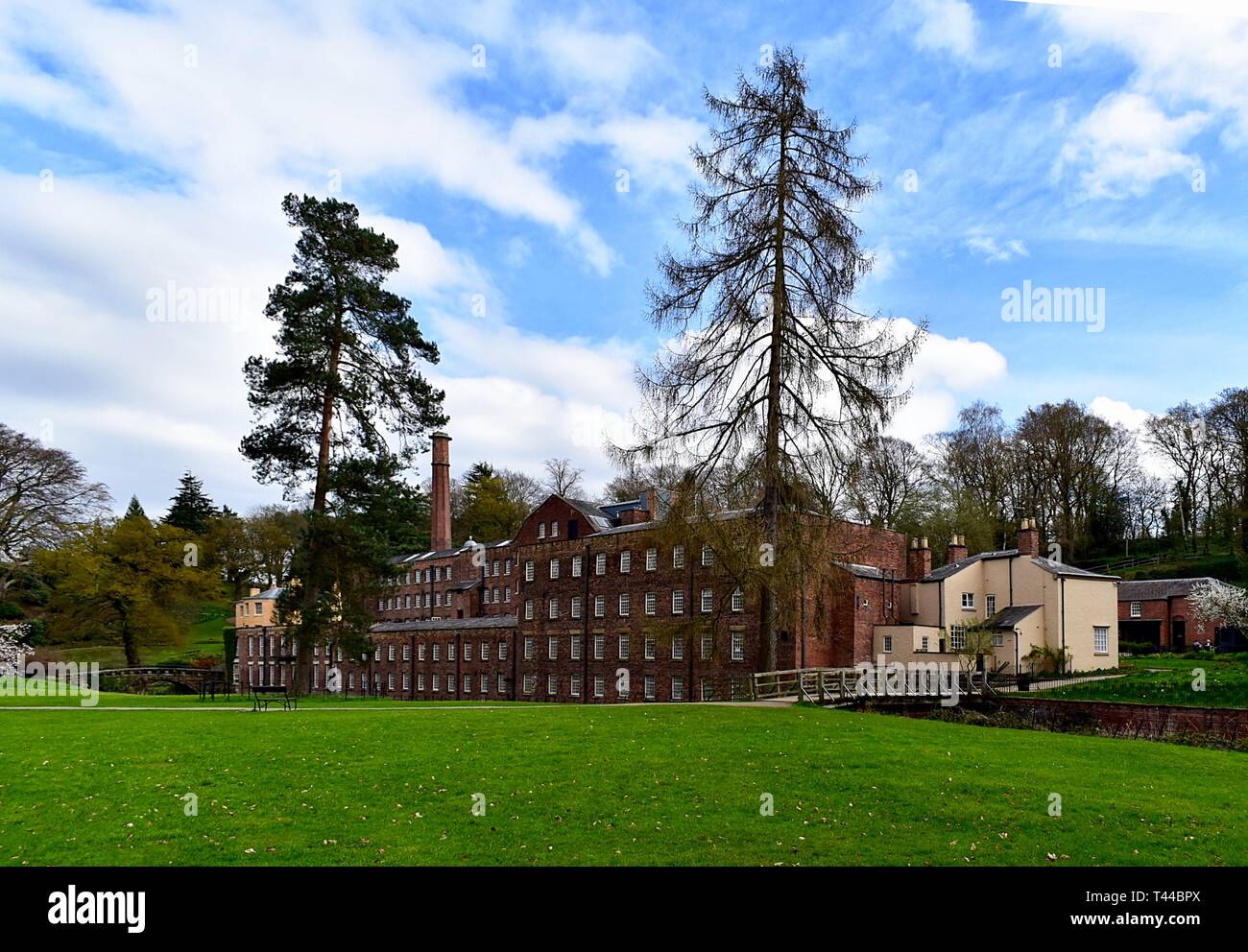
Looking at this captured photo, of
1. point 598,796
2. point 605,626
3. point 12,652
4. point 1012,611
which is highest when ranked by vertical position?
point 1012,611

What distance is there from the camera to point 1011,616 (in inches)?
1528

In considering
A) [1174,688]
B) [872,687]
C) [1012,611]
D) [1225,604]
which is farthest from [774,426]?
[1225,604]

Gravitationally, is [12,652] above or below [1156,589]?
below

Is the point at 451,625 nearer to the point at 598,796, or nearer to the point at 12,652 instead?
the point at 12,652

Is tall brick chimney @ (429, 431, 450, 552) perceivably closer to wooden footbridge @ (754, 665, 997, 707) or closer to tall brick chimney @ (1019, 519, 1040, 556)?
tall brick chimney @ (1019, 519, 1040, 556)

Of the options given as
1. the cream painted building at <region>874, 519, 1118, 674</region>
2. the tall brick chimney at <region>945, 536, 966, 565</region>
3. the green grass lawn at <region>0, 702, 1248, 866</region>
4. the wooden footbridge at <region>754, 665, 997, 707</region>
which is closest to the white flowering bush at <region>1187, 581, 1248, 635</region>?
the cream painted building at <region>874, 519, 1118, 674</region>

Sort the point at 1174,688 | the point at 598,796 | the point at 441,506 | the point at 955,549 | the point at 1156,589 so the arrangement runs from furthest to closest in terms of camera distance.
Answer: the point at 441,506
the point at 1156,589
the point at 955,549
the point at 1174,688
the point at 598,796

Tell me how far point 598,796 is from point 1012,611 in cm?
3172

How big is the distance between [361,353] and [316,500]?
5420 mm

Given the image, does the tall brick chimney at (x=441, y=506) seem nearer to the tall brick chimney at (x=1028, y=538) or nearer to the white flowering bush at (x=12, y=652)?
the white flowering bush at (x=12, y=652)

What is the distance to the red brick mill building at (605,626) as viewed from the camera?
37.5m

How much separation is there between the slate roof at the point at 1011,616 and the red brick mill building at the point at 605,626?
13.0ft

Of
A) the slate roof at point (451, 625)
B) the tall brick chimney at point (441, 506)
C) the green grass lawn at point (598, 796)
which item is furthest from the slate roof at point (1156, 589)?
the tall brick chimney at point (441, 506)

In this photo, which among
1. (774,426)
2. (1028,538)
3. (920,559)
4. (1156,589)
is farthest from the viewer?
(1156,589)
